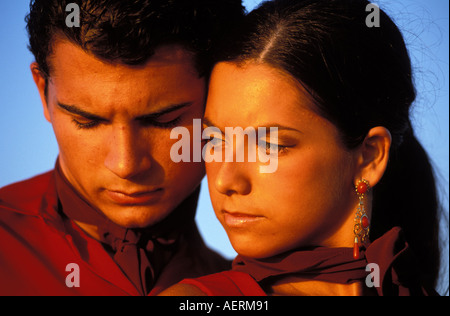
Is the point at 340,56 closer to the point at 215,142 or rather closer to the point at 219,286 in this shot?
the point at 215,142

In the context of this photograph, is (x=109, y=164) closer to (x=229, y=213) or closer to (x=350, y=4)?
(x=229, y=213)

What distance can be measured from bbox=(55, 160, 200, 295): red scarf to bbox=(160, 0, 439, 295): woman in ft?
0.88

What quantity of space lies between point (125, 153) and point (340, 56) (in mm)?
487

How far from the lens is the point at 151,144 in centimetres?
127

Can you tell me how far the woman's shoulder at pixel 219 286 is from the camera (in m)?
1.07

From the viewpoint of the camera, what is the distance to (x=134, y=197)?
130 cm

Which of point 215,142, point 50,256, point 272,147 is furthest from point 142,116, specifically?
point 50,256

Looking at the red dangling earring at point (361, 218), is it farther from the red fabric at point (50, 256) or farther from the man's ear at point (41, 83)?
the man's ear at point (41, 83)

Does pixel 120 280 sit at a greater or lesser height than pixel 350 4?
lesser

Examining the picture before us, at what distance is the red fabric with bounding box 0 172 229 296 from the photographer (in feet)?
4.24
